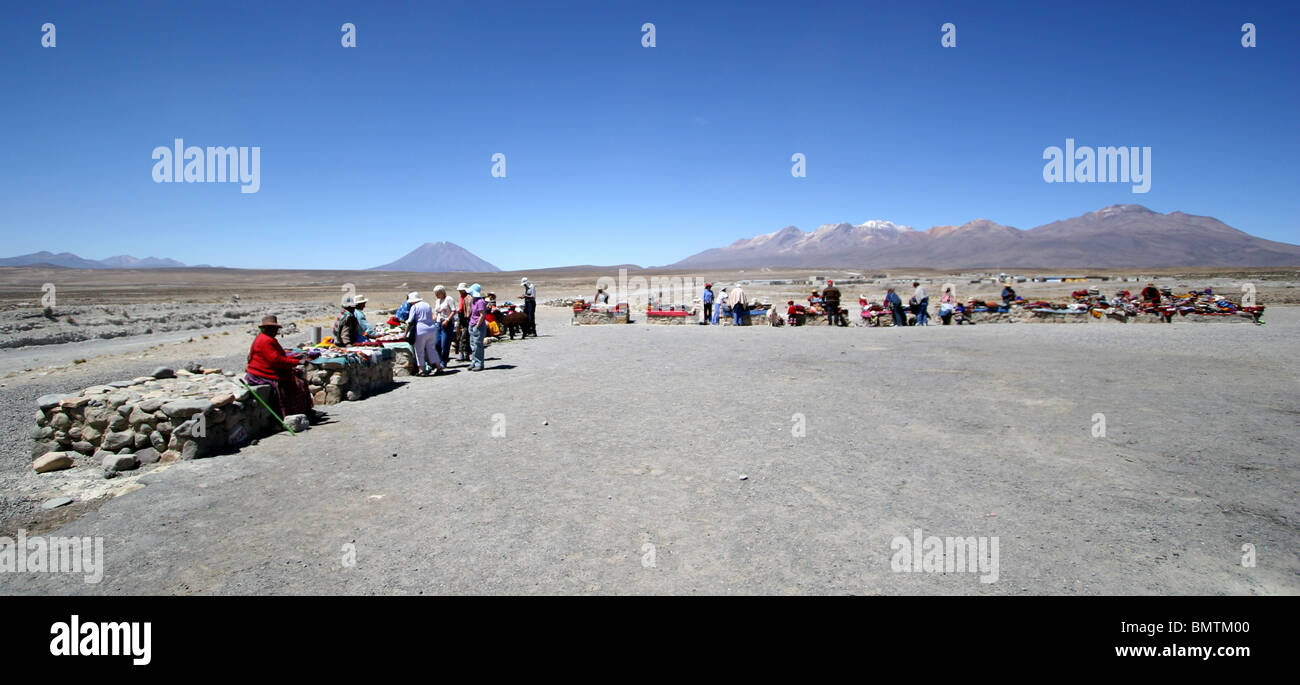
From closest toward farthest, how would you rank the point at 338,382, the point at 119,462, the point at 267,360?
1. the point at 119,462
2. the point at 267,360
3. the point at 338,382

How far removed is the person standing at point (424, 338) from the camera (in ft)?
40.7

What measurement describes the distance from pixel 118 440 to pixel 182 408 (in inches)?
32.1

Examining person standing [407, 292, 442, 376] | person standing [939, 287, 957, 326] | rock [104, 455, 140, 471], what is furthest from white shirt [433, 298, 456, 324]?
person standing [939, 287, 957, 326]

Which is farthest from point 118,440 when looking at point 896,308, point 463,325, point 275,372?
point 896,308

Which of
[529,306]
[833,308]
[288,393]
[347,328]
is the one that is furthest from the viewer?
[833,308]

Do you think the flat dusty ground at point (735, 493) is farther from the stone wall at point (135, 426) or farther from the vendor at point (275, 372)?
the vendor at point (275, 372)

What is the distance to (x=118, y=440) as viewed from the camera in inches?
274

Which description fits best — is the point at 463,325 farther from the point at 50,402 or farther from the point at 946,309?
the point at 946,309

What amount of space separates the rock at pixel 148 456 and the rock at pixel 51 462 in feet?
2.07

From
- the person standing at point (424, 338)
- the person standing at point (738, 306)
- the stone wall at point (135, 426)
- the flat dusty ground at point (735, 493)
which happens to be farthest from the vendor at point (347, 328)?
the person standing at point (738, 306)

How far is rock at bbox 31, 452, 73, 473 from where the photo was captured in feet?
21.7
